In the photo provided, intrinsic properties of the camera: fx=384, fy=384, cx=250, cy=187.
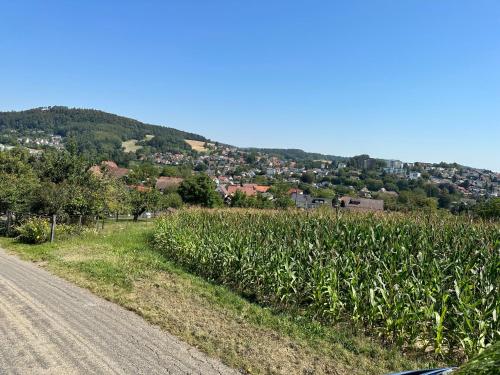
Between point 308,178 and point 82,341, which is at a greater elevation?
point 82,341

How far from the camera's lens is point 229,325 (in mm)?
7133

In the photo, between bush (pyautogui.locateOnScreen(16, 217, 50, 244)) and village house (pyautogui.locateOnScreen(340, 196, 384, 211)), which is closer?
village house (pyautogui.locateOnScreen(340, 196, 384, 211))

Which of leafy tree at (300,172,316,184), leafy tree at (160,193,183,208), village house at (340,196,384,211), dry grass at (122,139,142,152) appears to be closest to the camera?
village house at (340,196,384,211)

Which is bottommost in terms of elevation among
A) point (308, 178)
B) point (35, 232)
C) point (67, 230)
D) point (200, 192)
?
point (308, 178)

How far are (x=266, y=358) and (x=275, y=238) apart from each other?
5.38 meters

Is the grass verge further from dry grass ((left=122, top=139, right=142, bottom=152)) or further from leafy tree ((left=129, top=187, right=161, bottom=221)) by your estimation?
dry grass ((left=122, top=139, right=142, bottom=152))

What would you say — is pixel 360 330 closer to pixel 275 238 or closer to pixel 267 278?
pixel 267 278

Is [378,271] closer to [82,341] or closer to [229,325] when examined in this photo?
[229,325]

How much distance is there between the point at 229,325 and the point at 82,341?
2503 mm

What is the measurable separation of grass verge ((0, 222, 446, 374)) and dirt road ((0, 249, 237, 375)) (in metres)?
0.34

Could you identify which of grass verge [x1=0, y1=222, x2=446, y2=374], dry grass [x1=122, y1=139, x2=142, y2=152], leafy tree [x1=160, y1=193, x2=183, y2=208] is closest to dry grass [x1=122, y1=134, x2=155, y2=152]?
dry grass [x1=122, y1=139, x2=142, y2=152]

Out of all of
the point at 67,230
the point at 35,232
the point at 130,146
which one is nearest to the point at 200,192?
the point at 67,230

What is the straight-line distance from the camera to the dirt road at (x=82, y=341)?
17.4 feet

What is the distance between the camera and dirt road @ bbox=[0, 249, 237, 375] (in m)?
5.30
